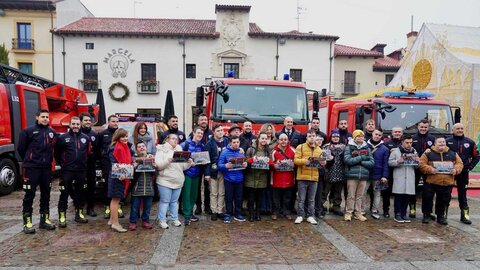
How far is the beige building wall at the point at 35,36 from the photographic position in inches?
1102

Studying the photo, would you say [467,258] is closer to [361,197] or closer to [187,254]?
[361,197]

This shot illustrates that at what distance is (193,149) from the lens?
6.81 m

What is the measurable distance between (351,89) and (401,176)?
83.6 ft

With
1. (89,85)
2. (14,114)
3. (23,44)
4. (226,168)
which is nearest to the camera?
(226,168)

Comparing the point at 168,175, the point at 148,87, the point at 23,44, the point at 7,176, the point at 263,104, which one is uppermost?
the point at 23,44

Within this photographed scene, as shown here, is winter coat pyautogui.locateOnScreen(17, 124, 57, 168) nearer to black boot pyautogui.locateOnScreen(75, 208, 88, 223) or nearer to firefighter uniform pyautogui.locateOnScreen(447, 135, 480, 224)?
black boot pyautogui.locateOnScreen(75, 208, 88, 223)

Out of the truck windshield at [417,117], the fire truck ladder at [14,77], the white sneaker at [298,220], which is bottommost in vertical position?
the white sneaker at [298,220]

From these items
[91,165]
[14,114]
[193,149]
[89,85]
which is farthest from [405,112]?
[89,85]

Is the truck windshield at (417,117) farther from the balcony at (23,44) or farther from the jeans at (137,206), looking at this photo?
the balcony at (23,44)

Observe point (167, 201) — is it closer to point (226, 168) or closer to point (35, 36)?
point (226, 168)

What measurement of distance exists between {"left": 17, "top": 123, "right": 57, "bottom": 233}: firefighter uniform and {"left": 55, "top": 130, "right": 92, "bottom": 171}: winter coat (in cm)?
16

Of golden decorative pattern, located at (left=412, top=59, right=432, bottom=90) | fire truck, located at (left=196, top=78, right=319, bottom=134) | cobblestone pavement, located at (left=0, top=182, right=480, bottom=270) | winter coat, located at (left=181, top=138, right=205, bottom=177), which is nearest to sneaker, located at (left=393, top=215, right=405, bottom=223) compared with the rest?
cobblestone pavement, located at (left=0, top=182, right=480, bottom=270)

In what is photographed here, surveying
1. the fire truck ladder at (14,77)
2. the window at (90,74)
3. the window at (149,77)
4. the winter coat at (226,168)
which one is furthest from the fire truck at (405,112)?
the window at (90,74)

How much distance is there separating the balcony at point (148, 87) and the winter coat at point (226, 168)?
22.4 meters
